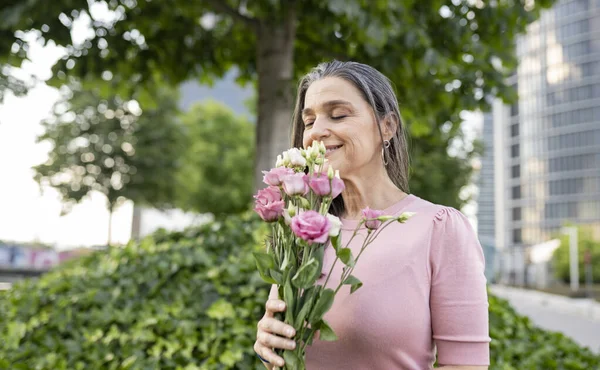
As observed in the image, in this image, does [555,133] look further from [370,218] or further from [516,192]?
[370,218]

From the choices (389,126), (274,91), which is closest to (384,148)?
(389,126)

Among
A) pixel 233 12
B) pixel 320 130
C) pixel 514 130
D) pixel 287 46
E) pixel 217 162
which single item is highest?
pixel 514 130

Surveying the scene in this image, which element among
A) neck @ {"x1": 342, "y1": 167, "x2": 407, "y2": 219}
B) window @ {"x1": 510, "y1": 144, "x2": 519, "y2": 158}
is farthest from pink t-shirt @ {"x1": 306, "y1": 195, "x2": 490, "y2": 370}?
window @ {"x1": 510, "y1": 144, "x2": 519, "y2": 158}

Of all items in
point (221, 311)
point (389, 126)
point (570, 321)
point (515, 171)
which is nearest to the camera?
Result: point (389, 126)

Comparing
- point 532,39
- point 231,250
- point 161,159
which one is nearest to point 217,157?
point 161,159

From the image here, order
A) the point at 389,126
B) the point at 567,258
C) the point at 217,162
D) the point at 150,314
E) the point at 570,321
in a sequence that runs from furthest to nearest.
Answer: the point at 567,258, the point at 217,162, the point at 570,321, the point at 150,314, the point at 389,126

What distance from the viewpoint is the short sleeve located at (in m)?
1.55

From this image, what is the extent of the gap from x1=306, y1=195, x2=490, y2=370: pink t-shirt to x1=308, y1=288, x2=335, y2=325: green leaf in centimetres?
25

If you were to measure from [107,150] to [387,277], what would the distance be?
22593 millimetres

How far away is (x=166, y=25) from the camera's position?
23.8 ft

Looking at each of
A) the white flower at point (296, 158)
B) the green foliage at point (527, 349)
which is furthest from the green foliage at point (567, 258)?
the white flower at point (296, 158)

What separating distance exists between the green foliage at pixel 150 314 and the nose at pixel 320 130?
2.27m

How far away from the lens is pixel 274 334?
57.9 inches

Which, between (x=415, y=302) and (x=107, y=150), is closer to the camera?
(x=415, y=302)
